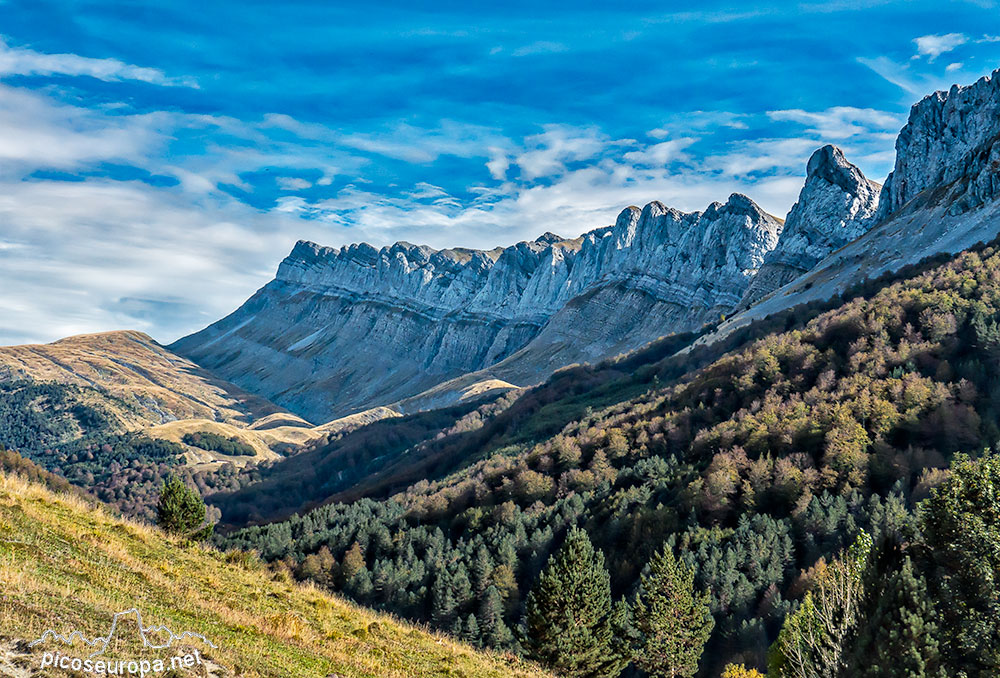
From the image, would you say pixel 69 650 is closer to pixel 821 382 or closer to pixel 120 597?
pixel 120 597

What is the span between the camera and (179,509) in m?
47.4

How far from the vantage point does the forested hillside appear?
174ft

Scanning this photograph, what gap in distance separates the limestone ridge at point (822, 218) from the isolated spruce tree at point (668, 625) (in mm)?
156196

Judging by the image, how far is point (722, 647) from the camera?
4609cm

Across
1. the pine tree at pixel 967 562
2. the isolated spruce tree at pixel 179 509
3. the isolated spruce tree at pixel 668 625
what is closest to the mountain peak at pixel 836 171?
the isolated spruce tree at pixel 668 625

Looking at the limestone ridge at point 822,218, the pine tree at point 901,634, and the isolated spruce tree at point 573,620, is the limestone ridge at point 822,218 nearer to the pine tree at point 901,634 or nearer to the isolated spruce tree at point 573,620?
the isolated spruce tree at point 573,620

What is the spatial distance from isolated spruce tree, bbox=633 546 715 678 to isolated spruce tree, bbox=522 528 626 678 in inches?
93.5

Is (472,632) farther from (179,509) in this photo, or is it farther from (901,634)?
(901,634)

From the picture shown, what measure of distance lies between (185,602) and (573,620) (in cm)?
2197

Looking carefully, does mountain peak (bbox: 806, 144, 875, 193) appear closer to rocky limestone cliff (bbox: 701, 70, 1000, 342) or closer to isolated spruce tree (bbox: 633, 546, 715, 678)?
rocky limestone cliff (bbox: 701, 70, 1000, 342)

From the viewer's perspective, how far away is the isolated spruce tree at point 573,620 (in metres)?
31.9

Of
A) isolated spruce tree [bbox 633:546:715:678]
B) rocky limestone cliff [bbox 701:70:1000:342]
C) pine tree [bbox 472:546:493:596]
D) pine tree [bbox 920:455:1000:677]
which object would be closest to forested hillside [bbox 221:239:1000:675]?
pine tree [bbox 472:546:493:596]

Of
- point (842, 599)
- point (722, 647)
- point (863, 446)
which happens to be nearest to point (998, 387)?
point (863, 446)
